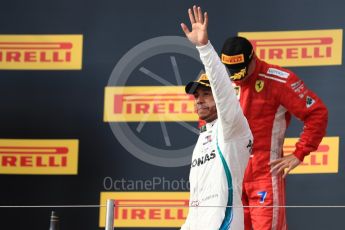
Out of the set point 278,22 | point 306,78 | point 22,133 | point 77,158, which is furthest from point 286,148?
point 22,133

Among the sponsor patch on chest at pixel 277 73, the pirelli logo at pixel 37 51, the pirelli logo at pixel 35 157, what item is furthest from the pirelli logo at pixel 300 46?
the pirelli logo at pixel 35 157

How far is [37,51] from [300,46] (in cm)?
110

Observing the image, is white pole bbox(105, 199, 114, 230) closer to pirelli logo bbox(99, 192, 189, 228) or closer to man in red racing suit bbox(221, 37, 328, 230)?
man in red racing suit bbox(221, 37, 328, 230)

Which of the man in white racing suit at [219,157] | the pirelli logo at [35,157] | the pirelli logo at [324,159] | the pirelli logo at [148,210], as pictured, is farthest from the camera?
the pirelli logo at [35,157]

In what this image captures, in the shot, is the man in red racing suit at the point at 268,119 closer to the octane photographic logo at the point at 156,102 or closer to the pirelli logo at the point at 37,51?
the octane photographic logo at the point at 156,102

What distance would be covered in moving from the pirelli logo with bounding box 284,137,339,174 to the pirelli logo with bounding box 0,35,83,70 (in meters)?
1.05

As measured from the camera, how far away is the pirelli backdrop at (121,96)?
359 centimetres

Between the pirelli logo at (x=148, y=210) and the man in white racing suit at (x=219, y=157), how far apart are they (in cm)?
115

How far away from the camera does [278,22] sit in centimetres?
363

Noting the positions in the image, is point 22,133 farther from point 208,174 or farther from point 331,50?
point 208,174

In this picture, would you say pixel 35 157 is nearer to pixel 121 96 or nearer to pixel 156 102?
pixel 121 96

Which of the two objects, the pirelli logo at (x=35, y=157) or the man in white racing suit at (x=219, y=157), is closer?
the man in white racing suit at (x=219, y=157)

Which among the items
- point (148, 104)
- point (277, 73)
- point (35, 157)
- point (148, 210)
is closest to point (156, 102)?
point (148, 104)

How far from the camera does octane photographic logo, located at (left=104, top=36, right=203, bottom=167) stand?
3688mm
